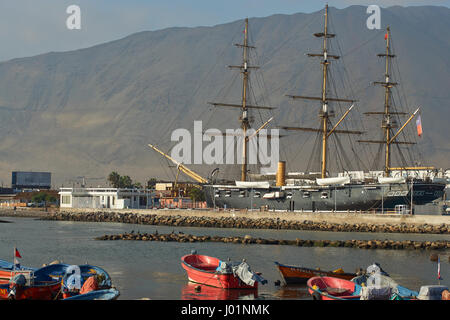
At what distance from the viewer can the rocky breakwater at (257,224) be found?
274 ft

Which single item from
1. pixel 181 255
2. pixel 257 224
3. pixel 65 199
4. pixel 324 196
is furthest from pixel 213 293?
pixel 65 199

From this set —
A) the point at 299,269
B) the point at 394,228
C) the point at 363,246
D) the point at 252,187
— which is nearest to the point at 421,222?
the point at 394,228

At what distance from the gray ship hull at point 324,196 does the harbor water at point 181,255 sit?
22.4 meters

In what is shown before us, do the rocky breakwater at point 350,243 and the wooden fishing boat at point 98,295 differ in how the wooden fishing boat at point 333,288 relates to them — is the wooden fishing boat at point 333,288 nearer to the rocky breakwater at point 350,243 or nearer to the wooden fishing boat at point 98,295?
the wooden fishing boat at point 98,295

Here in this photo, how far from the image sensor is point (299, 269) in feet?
124

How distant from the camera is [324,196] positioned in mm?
105125

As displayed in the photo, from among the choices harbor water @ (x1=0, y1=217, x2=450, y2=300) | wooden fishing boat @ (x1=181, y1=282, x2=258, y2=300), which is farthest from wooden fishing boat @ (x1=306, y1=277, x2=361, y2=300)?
wooden fishing boat @ (x1=181, y1=282, x2=258, y2=300)

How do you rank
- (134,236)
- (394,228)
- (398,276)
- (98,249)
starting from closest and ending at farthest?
(398,276) → (98,249) → (134,236) → (394,228)

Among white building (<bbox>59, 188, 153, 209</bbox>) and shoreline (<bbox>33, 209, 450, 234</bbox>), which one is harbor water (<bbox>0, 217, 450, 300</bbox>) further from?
white building (<bbox>59, 188, 153, 209</bbox>)

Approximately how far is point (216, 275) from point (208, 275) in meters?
0.71

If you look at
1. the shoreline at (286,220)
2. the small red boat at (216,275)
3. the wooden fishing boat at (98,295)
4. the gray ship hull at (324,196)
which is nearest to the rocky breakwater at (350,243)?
the shoreline at (286,220)

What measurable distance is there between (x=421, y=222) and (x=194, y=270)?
55.3m
